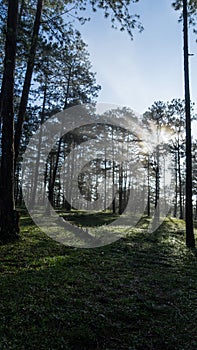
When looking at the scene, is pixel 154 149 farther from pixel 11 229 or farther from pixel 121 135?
pixel 11 229

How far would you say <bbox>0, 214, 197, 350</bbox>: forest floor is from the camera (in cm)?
355

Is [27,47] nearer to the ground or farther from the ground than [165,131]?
nearer to the ground

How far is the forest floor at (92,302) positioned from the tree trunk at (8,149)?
32.3 inches

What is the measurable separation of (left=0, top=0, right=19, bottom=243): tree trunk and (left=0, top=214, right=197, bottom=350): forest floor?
82 centimetres

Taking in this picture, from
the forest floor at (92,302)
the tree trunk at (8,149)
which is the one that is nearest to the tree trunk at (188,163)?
the forest floor at (92,302)

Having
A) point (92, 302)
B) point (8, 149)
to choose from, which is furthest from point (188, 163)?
point (92, 302)

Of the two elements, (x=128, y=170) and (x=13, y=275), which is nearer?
(x=13, y=275)

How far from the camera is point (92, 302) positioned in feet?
15.3

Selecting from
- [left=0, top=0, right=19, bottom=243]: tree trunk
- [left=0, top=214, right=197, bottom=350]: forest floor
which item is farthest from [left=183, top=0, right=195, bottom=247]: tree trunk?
[left=0, top=0, right=19, bottom=243]: tree trunk

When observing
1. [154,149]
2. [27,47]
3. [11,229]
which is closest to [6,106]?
[27,47]

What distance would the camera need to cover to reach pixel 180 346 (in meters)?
3.58

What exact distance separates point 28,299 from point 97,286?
159cm

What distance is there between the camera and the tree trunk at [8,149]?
329 inches

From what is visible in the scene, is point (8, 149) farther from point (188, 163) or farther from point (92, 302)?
point (188, 163)
